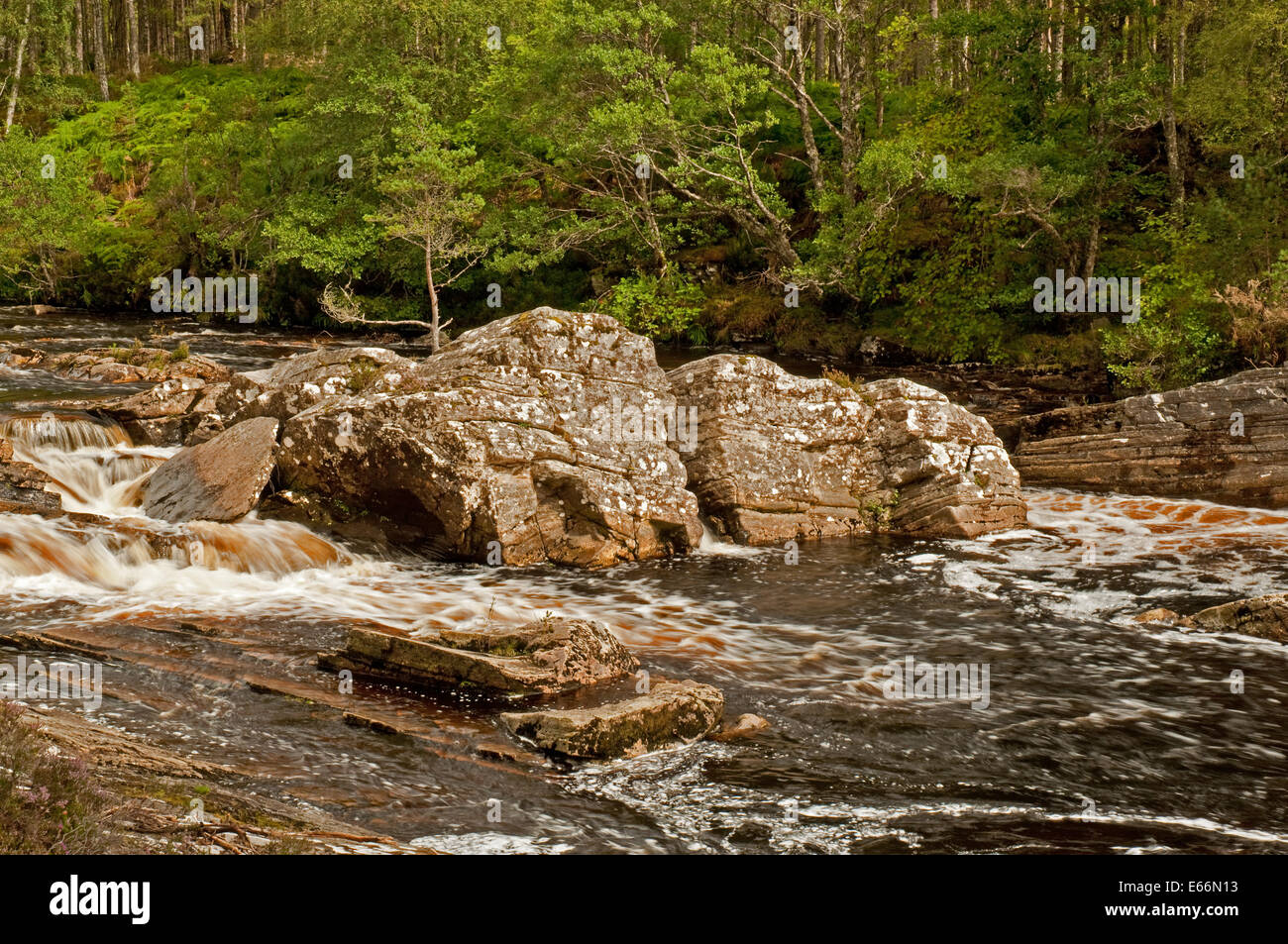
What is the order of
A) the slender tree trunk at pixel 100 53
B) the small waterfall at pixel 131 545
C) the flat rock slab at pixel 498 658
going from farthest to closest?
the slender tree trunk at pixel 100 53 → the small waterfall at pixel 131 545 → the flat rock slab at pixel 498 658

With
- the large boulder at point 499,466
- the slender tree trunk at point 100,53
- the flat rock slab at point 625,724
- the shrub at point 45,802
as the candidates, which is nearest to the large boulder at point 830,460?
the large boulder at point 499,466

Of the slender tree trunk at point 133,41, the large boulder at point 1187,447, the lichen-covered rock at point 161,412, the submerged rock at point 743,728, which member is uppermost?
the slender tree trunk at point 133,41

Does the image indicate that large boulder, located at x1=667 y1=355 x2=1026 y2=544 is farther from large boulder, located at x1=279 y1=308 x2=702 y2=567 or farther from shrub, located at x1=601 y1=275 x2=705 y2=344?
shrub, located at x1=601 y1=275 x2=705 y2=344

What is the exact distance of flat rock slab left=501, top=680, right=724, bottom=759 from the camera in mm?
8375

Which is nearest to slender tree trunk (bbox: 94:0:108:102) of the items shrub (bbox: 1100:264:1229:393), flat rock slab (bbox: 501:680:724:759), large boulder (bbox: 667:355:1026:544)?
large boulder (bbox: 667:355:1026:544)

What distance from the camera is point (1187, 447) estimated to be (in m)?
19.6

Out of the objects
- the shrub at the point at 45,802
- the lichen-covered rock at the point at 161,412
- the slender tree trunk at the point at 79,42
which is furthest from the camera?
the slender tree trunk at the point at 79,42

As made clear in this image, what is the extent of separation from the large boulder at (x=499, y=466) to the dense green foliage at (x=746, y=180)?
567 inches

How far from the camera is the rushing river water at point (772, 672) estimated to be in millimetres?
7383

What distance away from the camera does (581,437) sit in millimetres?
16125

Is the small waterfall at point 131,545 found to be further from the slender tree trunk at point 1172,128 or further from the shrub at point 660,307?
the slender tree trunk at point 1172,128

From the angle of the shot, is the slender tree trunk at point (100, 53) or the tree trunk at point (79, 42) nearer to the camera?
the slender tree trunk at point (100, 53)

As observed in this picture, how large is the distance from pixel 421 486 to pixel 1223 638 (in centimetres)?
1055

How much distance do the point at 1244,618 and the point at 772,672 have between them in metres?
5.98
